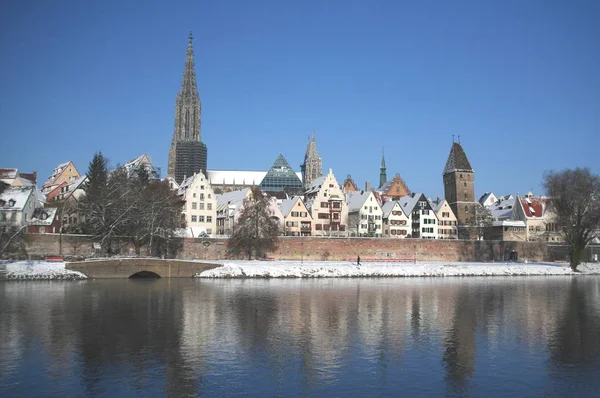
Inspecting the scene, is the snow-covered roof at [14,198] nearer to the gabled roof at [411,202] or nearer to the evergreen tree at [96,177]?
the evergreen tree at [96,177]

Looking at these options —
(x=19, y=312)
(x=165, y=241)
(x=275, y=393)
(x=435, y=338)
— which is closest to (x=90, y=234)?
(x=165, y=241)

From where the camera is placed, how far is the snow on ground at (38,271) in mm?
56219

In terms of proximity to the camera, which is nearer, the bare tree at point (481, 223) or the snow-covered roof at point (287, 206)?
the snow-covered roof at point (287, 206)

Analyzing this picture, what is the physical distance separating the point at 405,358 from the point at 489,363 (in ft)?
11.4

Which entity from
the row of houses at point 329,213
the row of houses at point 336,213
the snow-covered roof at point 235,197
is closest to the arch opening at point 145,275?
the row of houses at point 336,213

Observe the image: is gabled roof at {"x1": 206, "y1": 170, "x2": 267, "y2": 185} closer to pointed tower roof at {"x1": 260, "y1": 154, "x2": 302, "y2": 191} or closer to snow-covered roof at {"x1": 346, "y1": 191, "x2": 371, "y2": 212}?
pointed tower roof at {"x1": 260, "y1": 154, "x2": 302, "y2": 191}

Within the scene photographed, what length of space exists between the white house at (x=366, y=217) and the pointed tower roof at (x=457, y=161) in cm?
1906

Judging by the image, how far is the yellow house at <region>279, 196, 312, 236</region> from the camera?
9600cm

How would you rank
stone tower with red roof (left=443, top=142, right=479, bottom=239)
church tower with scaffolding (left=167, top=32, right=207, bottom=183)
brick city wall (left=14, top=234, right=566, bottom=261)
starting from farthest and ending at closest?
church tower with scaffolding (left=167, top=32, right=207, bottom=183) → stone tower with red roof (left=443, top=142, right=479, bottom=239) → brick city wall (left=14, top=234, right=566, bottom=261)

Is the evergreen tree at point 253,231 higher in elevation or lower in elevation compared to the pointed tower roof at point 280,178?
lower

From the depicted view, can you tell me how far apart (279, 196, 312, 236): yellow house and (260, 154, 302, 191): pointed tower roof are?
228 feet

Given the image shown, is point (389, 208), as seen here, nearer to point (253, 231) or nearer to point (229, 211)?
point (229, 211)

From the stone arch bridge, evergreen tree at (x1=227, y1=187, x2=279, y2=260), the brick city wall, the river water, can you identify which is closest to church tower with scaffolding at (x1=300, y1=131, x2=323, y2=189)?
the brick city wall

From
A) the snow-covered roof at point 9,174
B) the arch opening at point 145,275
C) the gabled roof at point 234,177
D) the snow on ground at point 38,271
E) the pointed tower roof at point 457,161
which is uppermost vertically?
the gabled roof at point 234,177
